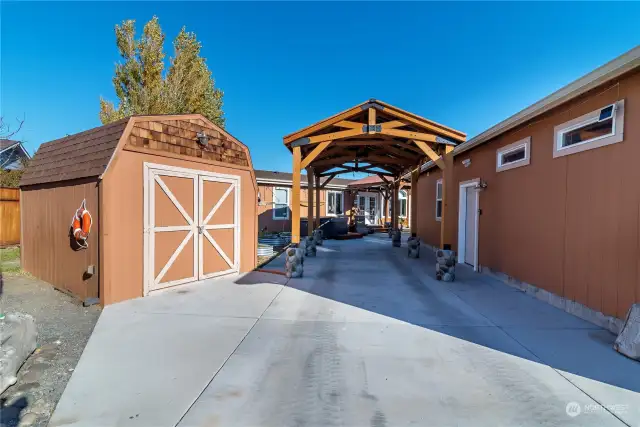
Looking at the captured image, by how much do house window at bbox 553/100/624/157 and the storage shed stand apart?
5.72 m

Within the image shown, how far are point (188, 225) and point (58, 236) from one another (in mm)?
2271

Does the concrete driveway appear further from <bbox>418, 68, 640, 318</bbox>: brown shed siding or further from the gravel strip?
<bbox>418, 68, 640, 318</bbox>: brown shed siding

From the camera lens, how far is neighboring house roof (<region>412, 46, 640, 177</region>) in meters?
3.22

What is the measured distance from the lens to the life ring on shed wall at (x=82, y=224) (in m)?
4.70

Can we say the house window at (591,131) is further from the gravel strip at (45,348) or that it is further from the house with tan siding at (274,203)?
the house with tan siding at (274,203)

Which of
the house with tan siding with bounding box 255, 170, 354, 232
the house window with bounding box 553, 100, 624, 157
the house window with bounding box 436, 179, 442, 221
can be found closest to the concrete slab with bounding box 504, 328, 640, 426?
the house window with bounding box 553, 100, 624, 157

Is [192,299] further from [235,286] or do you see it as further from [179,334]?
[179,334]

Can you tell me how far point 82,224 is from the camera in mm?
4750

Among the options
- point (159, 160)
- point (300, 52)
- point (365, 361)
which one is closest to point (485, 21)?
point (300, 52)

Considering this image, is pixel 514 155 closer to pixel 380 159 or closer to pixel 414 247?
pixel 414 247

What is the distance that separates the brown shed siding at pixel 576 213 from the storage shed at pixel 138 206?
Answer: 4.76 m

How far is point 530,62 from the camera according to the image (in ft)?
30.0

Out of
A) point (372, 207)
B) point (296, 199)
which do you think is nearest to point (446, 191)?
point (296, 199)

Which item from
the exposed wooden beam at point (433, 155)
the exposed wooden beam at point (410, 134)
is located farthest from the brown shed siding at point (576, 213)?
the exposed wooden beam at point (410, 134)
